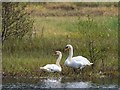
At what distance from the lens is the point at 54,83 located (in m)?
12.8

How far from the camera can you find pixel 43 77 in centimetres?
1345

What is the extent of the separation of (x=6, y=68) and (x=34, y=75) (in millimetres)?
627

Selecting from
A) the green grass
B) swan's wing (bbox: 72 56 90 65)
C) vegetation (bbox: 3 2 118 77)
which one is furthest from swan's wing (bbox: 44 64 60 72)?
swan's wing (bbox: 72 56 90 65)

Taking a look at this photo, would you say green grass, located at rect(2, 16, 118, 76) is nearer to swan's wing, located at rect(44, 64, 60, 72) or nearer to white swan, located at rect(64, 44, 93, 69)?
white swan, located at rect(64, 44, 93, 69)

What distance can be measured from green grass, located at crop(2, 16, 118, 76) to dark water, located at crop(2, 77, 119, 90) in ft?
1.67

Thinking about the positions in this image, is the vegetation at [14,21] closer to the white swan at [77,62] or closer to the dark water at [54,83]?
the white swan at [77,62]

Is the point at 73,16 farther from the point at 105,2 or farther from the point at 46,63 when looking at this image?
the point at 46,63

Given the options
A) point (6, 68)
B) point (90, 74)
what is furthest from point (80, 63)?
point (6, 68)

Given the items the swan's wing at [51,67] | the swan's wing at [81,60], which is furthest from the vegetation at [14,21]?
the swan's wing at [81,60]

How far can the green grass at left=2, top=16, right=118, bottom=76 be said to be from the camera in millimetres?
14023

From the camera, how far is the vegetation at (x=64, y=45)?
13883 millimetres

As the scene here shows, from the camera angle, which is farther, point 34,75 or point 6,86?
Answer: point 34,75

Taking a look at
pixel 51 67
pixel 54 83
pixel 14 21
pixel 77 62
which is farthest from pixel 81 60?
pixel 14 21

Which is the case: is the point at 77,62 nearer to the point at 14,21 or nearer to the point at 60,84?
the point at 60,84
